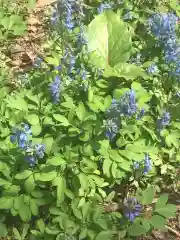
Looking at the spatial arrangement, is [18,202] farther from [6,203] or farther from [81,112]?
[81,112]

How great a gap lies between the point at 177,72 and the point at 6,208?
1374mm

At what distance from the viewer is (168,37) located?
3080 millimetres

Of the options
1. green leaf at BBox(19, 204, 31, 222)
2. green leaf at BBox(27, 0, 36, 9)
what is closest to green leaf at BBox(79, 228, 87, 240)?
green leaf at BBox(19, 204, 31, 222)

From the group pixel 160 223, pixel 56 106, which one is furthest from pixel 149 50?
pixel 160 223

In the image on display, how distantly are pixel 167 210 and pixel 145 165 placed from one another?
293 millimetres

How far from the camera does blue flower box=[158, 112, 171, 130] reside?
2881mm

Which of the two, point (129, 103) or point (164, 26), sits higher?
point (164, 26)

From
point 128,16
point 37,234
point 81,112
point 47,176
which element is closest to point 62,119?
point 81,112

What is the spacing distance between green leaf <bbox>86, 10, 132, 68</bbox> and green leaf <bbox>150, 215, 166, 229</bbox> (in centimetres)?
115

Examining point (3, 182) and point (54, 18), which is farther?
point (54, 18)

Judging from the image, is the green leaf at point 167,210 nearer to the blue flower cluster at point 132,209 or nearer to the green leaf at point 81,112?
the blue flower cluster at point 132,209

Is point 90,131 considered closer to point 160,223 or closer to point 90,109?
point 90,109

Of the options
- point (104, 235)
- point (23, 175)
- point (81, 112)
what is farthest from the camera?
point (81, 112)

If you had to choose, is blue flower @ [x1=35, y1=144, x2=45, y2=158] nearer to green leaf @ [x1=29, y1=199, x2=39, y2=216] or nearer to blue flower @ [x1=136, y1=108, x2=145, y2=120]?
green leaf @ [x1=29, y1=199, x2=39, y2=216]
